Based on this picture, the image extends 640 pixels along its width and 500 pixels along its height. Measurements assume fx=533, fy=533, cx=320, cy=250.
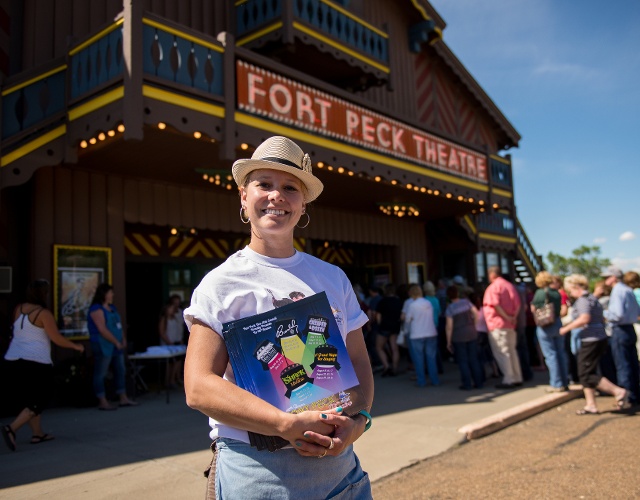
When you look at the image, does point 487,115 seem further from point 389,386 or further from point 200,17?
point 389,386

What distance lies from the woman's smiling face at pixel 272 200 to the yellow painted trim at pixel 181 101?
5096mm

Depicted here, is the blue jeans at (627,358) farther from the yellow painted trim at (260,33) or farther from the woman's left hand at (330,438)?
the yellow painted trim at (260,33)

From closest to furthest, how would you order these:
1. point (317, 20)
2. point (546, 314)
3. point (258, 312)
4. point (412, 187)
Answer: point (258, 312), point (546, 314), point (412, 187), point (317, 20)

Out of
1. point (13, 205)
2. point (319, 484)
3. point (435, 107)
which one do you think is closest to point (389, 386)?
point (13, 205)

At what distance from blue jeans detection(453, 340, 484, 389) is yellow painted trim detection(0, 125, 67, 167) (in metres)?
6.73

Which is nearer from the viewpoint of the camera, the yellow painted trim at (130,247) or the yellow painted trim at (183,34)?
the yellow painted trim at (183,34)

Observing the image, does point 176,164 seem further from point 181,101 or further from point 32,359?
point 32,359

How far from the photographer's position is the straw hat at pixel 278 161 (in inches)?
72.7

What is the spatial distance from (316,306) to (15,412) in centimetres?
730

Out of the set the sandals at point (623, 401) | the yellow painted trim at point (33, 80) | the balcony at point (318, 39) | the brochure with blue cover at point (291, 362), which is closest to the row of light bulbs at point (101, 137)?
the yellow painted trim at point (33, 80)

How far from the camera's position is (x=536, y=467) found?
4742 mm

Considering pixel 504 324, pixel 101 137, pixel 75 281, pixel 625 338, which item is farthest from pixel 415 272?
pixel 101 137

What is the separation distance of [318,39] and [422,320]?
19.8ft

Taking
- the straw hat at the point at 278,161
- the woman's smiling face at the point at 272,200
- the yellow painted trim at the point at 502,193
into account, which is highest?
the yellow painted trim at the point at 502,193
